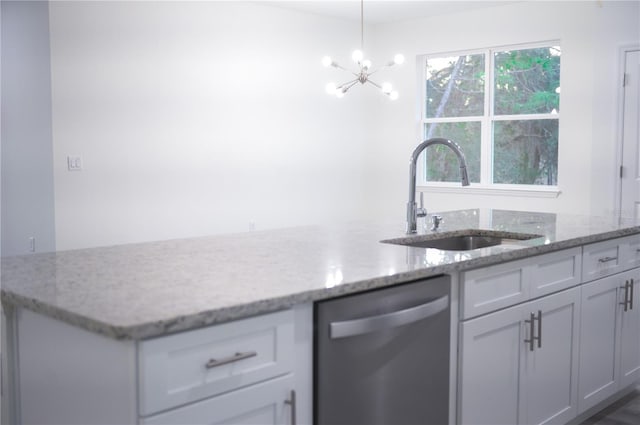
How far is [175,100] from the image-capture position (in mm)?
6020

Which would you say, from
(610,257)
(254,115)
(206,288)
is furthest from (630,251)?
(254,115)

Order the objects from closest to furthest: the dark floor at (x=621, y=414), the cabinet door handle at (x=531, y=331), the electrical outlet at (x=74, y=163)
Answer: the cabinet door handle at (x=531, y=331) < the dark floor at (x=621, y=414) < the electrical outlet at (x=74, y=163)

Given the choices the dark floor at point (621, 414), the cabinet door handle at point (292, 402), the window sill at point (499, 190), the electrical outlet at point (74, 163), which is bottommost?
the dark floor at point (621, 414)

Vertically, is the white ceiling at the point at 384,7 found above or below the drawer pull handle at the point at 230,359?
above

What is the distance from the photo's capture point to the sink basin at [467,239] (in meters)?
2.83

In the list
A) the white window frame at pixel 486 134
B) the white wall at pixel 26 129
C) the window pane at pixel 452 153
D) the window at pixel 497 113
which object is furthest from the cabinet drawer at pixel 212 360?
the window pane at pixel 452 153

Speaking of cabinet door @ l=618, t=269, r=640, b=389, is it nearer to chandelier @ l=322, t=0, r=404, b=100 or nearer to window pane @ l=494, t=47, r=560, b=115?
chandelier @ l=322, t=0, r=404, b=100

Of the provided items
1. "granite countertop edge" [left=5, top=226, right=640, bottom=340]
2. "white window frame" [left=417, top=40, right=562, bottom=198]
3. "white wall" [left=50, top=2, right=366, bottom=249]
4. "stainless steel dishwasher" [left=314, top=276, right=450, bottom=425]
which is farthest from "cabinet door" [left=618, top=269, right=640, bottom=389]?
"white wall" [left=50, top=2, right=366, bottom=249]

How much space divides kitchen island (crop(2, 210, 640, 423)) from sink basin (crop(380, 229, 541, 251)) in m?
0.18

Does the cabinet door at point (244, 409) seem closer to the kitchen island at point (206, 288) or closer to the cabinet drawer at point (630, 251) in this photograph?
the kitchen island at point (206, 288)

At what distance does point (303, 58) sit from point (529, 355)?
5.19 m

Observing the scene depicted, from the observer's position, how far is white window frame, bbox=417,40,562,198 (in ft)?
21.7

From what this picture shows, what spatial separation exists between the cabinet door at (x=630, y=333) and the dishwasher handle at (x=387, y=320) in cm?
141

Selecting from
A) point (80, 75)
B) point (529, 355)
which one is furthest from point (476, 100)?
point (529, 355)
